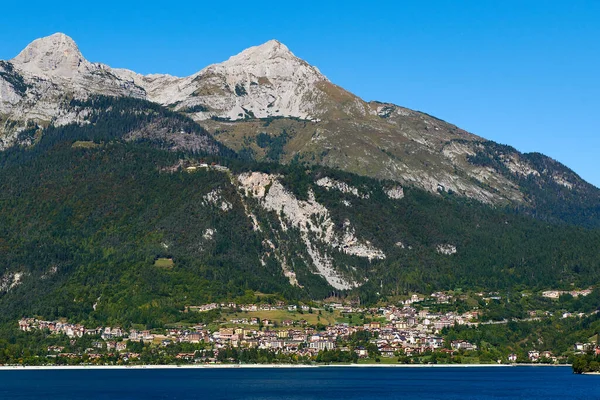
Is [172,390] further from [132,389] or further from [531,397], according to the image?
[531,397]

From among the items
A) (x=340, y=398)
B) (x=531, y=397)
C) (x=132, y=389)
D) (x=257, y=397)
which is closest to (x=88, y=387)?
(x=132, y=389)

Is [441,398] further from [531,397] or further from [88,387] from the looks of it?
[88,387]

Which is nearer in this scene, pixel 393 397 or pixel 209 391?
pixel 393 397

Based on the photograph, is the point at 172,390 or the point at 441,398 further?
the point at 172,390

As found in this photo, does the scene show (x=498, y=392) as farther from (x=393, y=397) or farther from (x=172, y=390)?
(x=172, y=390)

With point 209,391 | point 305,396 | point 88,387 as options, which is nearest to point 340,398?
point 305,396

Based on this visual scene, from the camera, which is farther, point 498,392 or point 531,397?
point 498,392

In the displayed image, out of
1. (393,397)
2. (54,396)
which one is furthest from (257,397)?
(54,396)
